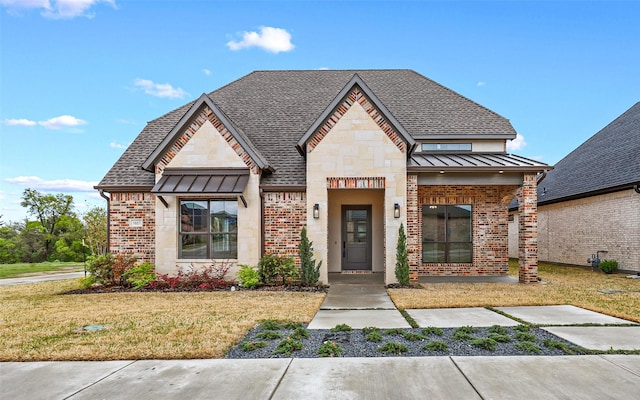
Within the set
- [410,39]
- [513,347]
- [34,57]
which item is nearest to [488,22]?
[410,39]

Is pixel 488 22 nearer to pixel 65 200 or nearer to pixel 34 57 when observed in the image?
pixel 34 57

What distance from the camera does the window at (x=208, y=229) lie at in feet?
40.4

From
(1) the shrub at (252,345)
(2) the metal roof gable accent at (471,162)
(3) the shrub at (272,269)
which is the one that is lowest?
(1) the shrub at (252,345)

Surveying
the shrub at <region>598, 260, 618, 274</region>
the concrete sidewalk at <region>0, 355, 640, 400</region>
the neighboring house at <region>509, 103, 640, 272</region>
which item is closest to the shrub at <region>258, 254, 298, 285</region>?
the concrete sidewalk at <region>0, 355, 640, 400</region>

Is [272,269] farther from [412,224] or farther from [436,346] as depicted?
[436,346]

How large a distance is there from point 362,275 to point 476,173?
5.39 metres

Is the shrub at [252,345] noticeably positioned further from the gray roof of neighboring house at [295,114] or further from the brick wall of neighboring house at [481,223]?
the brick wall of neighboring house at [481,223]

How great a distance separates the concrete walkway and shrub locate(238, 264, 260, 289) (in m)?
6.57

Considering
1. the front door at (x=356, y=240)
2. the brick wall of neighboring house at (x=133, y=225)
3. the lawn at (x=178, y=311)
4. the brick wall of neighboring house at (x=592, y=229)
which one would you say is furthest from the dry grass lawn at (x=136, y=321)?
the brick wall of neighboring house at (x=592, y=229)

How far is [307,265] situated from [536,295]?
6.29 m

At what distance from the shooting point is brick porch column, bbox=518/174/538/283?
39.8ft

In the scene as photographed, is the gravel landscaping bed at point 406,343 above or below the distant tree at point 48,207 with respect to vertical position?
below

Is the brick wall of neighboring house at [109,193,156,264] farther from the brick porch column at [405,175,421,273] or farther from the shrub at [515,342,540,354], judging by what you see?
the shrub at [515,342,540,354]

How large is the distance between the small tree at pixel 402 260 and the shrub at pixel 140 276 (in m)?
7.68
